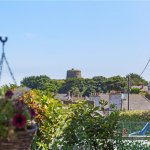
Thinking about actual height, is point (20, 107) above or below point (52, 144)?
above

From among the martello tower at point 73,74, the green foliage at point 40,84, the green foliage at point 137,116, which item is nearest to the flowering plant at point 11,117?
the green foliage at point 40,84

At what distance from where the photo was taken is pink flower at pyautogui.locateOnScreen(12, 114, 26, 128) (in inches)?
75.8

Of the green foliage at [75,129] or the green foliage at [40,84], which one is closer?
the green foliage at [75,129]

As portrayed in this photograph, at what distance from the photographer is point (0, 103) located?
2.07 meters

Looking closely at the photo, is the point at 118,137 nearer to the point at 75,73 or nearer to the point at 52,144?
the point at 52,144

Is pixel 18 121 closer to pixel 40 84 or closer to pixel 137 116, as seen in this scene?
pixel 137 116

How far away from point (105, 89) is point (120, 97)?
120 feet

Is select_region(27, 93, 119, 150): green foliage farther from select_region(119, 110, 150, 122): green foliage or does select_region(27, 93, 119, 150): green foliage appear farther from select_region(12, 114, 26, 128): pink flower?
select_region(119, 110, 150, 122): green foliage

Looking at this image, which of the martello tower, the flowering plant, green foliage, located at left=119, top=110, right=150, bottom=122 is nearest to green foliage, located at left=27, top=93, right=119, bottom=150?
the flowering plant

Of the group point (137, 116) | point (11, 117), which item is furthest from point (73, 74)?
point (11, 117)

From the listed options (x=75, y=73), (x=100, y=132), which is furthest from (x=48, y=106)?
(x=75, y=73)

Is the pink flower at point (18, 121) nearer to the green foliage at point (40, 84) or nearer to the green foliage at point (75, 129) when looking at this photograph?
the green foliage at point (75, 129)

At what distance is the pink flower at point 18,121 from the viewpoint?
1.92 meters

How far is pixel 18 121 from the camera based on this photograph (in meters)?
1.93
